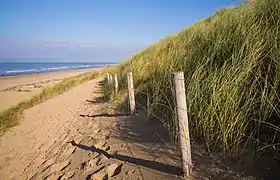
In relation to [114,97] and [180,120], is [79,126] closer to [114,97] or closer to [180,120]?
[114,97]

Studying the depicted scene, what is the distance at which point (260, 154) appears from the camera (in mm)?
3055

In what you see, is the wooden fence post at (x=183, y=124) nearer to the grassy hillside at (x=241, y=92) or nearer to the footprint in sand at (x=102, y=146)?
the grassy hillside at (x=241, y=92)

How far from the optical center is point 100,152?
15.3ft

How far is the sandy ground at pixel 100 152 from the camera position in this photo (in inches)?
133

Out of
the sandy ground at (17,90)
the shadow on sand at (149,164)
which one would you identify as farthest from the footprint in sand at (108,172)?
the sandy ground at (17,90)

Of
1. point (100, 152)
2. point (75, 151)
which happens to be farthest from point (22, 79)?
point (100, 152)

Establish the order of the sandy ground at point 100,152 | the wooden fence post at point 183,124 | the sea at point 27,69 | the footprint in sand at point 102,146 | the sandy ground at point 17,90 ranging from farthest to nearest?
the sea at point 27,69 → the sandy ground at point 17,90 → the footprint in sand at point 102,146 → the sandy ground at point 100,152 → the wooden fence post at point 183,124

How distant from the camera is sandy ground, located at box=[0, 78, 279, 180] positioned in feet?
11.1

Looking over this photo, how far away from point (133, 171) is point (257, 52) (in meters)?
2.29

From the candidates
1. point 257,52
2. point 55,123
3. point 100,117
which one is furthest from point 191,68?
point 55,123

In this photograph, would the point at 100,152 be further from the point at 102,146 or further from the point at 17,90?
the point at 17,90

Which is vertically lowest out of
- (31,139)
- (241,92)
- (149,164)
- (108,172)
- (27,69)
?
(31,139)

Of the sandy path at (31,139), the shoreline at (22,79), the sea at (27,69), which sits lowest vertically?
the sandy path at (31,139)

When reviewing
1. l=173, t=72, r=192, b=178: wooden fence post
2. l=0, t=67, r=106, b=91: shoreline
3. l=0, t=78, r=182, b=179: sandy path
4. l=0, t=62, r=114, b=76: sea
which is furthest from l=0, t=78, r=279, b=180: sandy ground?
l=0, t=62, r=114, b=76: sea
